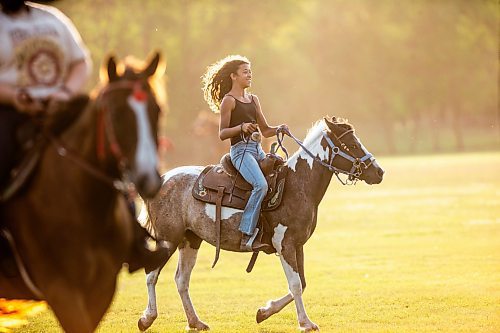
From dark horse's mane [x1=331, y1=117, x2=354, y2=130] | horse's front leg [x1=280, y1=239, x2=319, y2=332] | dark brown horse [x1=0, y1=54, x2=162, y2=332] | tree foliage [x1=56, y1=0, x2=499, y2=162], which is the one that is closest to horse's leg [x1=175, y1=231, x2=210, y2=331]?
horse's front leg [x1=280, y1=239, x2=319, y2=332]

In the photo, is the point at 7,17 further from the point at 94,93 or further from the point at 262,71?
the point at 262,71

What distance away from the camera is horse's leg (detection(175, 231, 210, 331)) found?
12.9 meters

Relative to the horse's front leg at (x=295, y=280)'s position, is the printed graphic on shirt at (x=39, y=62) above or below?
above

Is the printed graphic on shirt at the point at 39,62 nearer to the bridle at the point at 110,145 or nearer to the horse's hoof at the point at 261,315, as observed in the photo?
the bridle at the point at 110,145

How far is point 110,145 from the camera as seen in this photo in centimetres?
674

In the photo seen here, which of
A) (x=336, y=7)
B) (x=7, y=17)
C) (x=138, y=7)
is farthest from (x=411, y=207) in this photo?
(x=336, y=7)

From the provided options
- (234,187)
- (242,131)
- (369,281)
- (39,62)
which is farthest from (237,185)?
(39,62)

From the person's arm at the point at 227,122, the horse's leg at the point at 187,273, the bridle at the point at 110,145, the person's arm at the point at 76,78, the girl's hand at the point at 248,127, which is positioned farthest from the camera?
the horse's leg at the point at 187,273

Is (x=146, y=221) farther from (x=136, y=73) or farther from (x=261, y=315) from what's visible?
(x=136, y=73)

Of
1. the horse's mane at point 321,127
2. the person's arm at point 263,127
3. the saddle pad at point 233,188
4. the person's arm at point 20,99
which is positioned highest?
the person's arm at point 20,99

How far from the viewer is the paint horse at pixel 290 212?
12.6 meters

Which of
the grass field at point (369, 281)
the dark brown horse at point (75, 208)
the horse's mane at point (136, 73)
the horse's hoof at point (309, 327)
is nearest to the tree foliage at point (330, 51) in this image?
the grass field at point (369, 281)

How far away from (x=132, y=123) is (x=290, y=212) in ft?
20.9

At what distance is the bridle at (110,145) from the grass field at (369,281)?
598cm
